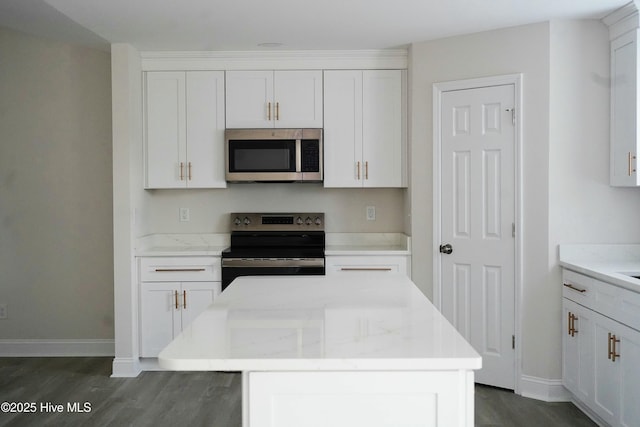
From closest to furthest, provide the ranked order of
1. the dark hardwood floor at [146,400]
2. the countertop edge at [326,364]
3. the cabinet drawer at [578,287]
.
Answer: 1. the countertop edge at [326,364]
2. the cabinet drawer at [578,287]
3. the dark hardwood floor at [146,400]

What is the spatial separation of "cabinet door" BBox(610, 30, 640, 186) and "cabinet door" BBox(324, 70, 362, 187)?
1687 millimetres

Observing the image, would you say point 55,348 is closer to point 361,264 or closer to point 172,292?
point 172,292

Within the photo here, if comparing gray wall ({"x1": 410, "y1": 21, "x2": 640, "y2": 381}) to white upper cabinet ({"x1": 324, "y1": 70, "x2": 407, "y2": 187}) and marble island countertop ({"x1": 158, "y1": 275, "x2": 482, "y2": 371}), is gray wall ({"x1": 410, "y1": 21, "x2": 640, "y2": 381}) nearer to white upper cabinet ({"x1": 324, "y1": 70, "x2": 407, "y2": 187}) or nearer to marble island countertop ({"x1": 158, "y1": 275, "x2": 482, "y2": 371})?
white upper cabinet ({"x1": 324, "y1": 70, "x2": 407, "y2": 187})

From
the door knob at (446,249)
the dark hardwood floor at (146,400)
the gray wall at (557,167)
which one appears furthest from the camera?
the door knob at (446,249)

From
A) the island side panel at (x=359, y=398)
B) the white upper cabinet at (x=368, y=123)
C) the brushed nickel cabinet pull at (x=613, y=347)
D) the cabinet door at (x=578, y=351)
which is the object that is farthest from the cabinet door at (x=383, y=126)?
the island side panel at (x=359, y=398)

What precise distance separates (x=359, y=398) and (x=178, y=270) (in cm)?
281

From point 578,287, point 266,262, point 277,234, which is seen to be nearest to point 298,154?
point 277,234

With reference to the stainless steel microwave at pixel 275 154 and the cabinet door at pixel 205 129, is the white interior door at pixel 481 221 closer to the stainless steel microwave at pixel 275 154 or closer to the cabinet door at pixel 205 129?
the stainless steel microwave at pixel 275 154

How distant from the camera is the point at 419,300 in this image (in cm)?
204

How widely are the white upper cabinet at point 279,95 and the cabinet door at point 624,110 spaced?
196 cm

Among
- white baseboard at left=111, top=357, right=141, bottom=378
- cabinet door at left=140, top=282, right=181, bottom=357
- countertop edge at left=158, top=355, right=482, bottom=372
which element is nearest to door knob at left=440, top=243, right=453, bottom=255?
cabinet door at left=140, top=282, right=181, bottom=357

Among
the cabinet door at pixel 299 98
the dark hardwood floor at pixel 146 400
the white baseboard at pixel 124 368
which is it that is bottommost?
the dark hardwood floor at pixel 146 400

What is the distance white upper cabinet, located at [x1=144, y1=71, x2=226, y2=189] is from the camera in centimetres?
410

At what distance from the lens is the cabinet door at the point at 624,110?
9.78 feet
